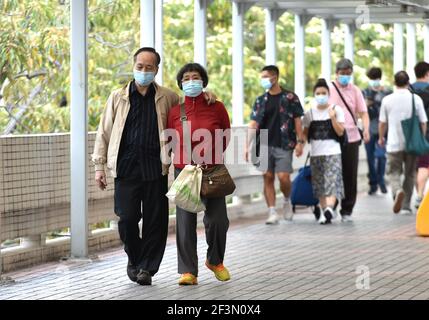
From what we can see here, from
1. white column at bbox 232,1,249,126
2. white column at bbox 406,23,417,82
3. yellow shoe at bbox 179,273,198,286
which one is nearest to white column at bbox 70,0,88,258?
yellow shoe at bbox 179,273,198,286

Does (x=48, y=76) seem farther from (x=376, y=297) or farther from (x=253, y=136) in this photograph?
(x=376, y=297)

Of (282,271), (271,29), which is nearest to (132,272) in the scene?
(282,271)

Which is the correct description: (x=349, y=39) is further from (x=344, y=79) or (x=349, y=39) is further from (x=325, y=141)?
(x=325, y=141)

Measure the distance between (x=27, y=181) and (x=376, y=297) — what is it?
3863 millimetres

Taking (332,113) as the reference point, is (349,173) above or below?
below

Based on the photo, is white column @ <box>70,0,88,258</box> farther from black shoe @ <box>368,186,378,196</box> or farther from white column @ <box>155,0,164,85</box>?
black shoe @ <box>368,186,378,196</box>

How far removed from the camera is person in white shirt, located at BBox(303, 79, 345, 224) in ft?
58.5

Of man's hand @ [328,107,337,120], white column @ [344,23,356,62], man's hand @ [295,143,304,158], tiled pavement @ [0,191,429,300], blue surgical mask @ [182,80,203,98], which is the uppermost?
white column @ [344,23,356,62]

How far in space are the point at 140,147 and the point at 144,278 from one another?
1.07 m

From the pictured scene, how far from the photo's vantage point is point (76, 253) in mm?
13906

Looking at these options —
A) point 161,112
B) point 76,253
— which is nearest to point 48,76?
point 76,253

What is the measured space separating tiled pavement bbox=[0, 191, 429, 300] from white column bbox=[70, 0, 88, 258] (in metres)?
0.44

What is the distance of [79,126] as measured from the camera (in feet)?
45.1

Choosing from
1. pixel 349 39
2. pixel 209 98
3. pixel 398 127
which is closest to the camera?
pixel 209 98
